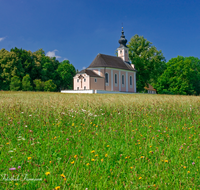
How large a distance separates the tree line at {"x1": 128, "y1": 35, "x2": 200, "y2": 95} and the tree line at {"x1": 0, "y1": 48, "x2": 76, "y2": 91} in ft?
74.8

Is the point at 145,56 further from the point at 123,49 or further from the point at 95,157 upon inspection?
the point at 95,157

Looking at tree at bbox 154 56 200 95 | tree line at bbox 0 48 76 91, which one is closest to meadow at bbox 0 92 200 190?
tree line at bbox 0 48 76 91

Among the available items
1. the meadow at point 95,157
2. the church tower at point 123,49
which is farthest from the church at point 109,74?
the meadow at point 95,157

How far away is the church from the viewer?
45.0 m

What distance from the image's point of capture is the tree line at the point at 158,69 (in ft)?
171

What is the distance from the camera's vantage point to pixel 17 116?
6.24 m

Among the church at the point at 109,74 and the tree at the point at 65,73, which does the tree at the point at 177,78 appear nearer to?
the church at the point at 109,74

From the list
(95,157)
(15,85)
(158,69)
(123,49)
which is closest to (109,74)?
(123,49)

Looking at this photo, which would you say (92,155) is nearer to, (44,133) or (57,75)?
(44,133)

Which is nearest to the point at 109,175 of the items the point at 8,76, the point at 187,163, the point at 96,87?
the point at 187,163

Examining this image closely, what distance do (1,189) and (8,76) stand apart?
164ft

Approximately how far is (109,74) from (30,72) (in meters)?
23.3

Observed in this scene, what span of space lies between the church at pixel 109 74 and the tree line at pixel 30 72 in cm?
1114

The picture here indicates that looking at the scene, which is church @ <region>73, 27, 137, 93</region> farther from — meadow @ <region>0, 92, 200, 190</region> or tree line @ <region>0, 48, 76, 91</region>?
meadow @ <region>0, 92, 200, 190</region>
